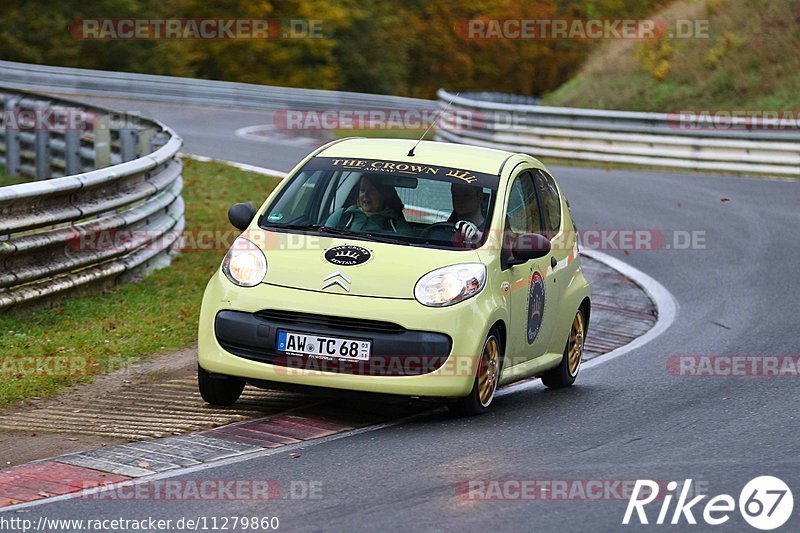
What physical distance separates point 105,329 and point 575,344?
354cm

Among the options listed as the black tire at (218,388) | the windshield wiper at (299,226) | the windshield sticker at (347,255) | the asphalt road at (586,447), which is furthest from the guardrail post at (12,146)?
the windshield sticker at (347,255)

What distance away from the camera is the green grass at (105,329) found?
9125mm

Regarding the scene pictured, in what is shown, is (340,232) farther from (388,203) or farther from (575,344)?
(575,344)

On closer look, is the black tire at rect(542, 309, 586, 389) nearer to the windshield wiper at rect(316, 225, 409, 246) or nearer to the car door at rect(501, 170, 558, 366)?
the car door at rect(501, 170, 558, 366)

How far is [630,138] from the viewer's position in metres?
25.4

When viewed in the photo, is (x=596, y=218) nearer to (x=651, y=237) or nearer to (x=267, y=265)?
(x=651, y=237)

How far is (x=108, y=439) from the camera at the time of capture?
7547mm

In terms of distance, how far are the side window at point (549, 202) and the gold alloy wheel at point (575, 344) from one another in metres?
0.74

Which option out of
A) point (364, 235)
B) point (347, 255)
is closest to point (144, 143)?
point (364, 235)

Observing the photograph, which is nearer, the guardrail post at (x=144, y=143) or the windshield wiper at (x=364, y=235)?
the windshield wiper at (x=364, y=235)

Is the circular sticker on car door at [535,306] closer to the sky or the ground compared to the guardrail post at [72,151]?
closer to the sky

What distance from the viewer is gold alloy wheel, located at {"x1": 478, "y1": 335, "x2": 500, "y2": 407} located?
8234 millimetres

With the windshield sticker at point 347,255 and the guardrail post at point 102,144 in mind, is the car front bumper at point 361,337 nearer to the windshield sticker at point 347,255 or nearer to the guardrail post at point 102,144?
the windshield sticker at point 347,255

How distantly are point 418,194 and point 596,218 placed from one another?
9881mm
